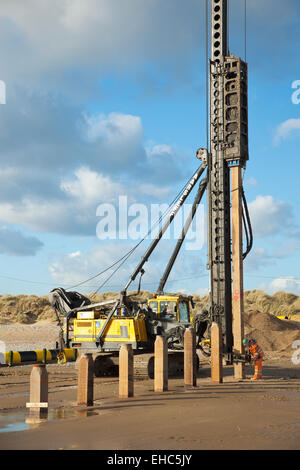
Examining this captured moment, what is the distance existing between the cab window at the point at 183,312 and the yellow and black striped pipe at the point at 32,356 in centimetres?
444

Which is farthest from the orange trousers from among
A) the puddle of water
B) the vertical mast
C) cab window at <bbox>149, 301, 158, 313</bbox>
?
the puddle of water

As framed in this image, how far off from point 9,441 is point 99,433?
1.27 meters

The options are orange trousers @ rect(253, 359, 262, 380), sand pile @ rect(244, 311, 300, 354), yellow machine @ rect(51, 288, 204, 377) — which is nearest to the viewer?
orange trousers @ rect(253, 359, 262, 380)

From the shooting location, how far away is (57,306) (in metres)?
21.5

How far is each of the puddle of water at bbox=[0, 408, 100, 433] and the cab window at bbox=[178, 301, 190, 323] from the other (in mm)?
10072

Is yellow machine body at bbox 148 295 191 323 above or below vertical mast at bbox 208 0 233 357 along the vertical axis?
below

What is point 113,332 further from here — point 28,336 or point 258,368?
point 28,336

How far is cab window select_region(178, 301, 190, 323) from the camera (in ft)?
67.3

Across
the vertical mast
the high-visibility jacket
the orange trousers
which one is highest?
the vertical mast

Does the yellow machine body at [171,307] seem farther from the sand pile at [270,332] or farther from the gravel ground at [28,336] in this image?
the gravel ground at [28,336]

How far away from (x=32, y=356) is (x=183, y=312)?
228 inches

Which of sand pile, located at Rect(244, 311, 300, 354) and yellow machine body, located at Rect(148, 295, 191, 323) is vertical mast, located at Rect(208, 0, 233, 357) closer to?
yellow machine body, located at Rect(148, 295, 191, 323)

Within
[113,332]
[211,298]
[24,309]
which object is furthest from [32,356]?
[24,309]

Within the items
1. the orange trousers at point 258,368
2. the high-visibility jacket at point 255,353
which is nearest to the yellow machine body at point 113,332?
the high-visibility jacket at point 255,353
